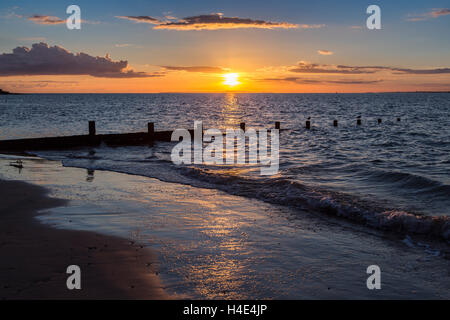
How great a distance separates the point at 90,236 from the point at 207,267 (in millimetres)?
2734

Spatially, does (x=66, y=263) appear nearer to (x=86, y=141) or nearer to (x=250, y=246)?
(x=250, y=246)

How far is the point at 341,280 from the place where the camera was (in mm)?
5852

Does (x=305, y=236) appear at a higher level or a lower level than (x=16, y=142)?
lower

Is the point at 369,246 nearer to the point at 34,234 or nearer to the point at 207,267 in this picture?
the point at 207,267

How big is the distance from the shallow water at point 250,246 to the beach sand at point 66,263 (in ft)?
1.12

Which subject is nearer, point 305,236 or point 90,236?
point 90,236

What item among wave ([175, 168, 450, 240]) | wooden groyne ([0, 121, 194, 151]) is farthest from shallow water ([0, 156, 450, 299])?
wooden groyne ([0, 121, 194, 151])
